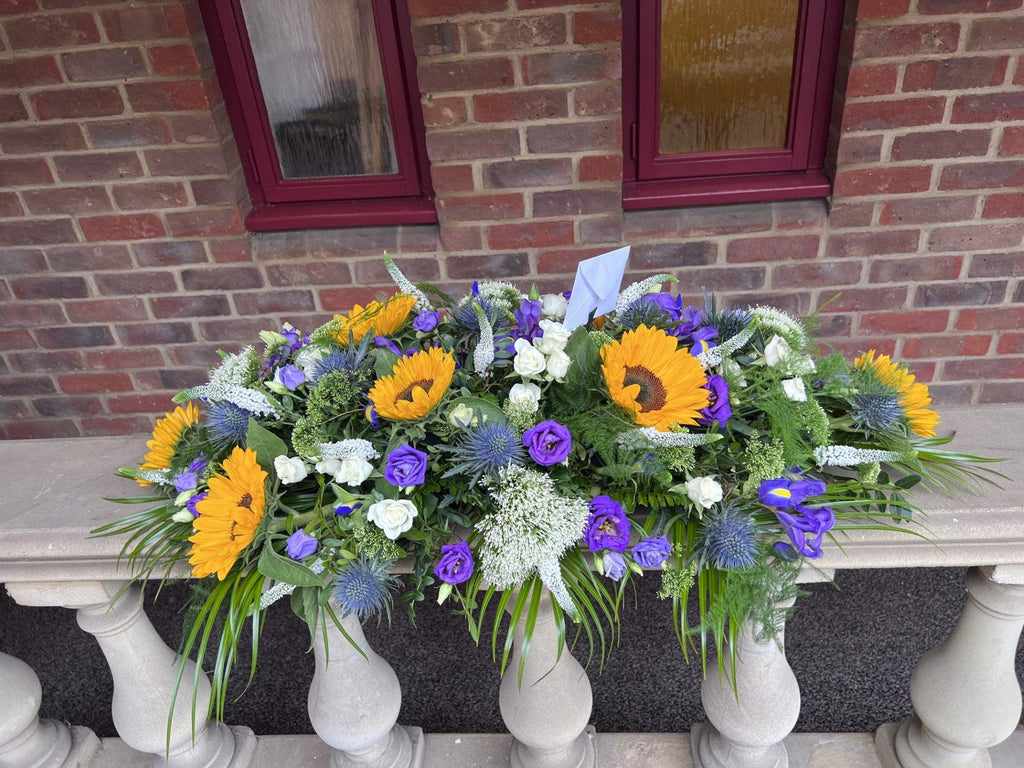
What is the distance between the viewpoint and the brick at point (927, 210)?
220cm

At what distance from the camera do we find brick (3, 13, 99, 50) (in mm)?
2084

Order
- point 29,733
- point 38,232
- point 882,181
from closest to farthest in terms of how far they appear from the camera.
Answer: point 29,733 → point 882,181 → point 38,232

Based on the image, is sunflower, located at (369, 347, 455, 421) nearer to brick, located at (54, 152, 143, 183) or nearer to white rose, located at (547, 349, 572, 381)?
white rose, located at (547, 349, 572, 381)

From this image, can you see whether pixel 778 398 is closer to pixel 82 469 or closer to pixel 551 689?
pixel 551 689

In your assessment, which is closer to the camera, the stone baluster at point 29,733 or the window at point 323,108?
the stone baluster at point 29,733

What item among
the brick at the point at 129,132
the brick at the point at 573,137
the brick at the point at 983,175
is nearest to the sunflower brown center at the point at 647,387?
the brick at the point at 573,137

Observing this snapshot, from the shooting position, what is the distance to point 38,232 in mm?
2410

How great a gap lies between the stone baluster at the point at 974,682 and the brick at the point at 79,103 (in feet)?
7.90

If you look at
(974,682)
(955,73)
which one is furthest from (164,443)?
(955,73)

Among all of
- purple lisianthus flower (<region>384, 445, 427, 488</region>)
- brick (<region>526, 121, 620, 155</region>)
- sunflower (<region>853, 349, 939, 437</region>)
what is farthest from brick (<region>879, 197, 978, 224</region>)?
purple lisianthus flower (<region>384, 445, 427, 488</region>)

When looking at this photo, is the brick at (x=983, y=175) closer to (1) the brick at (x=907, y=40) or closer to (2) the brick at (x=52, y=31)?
(1) the brick at (x=907, y=40)

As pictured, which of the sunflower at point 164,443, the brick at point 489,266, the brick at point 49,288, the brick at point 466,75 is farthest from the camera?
the brick at point 49,288

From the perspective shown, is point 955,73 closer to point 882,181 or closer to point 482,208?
Answer: point 882,181

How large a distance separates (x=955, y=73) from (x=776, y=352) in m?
1.47
